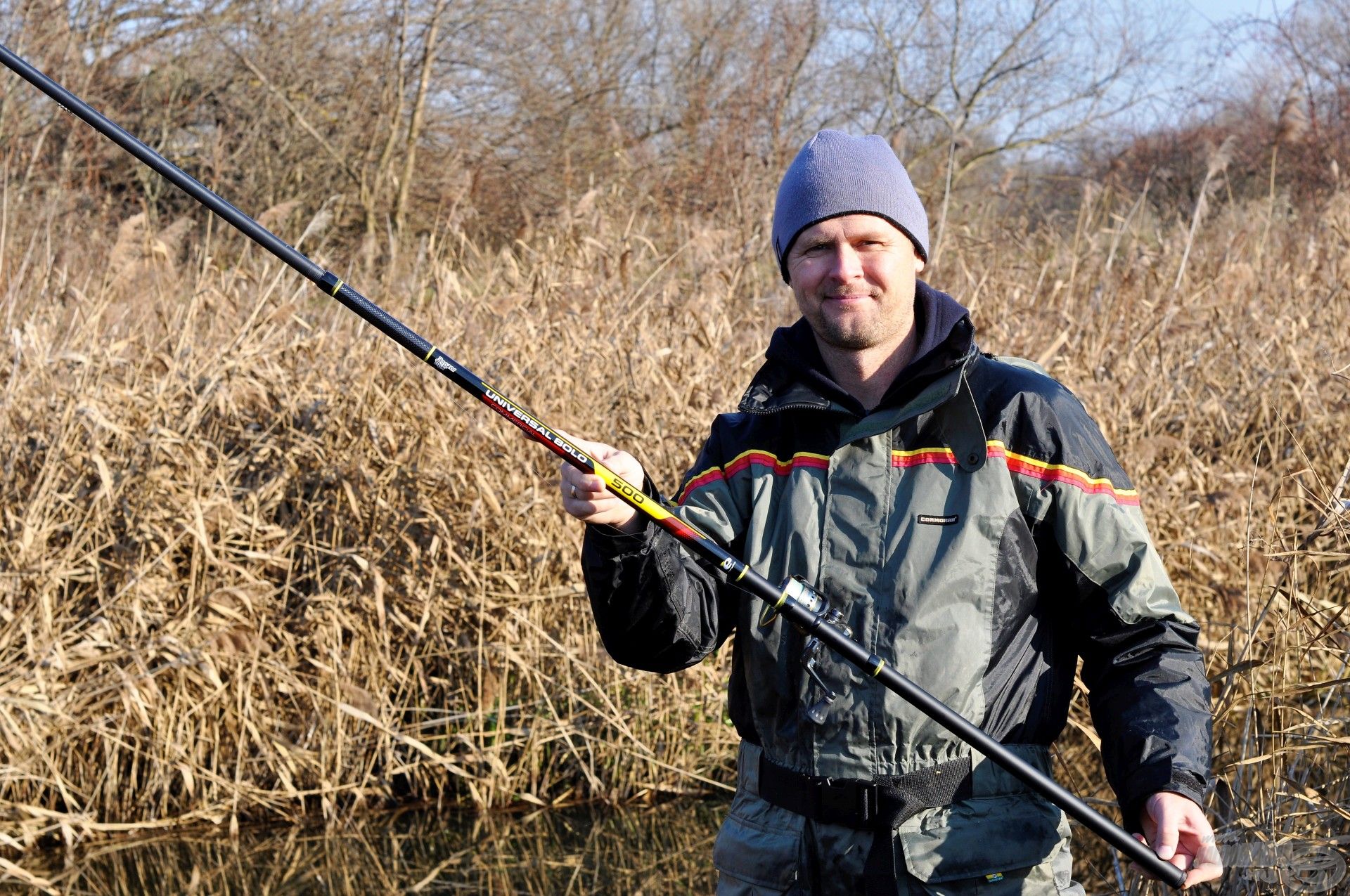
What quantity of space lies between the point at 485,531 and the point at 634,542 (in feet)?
7.99

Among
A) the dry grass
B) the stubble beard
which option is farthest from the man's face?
the dry grass

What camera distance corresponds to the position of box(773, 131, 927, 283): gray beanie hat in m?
2.01

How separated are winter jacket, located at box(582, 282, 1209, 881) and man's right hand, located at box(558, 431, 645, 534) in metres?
0.03

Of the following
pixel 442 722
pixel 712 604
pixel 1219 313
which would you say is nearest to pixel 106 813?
pixel 442 722

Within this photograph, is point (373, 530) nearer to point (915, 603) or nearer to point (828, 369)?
point (828, 369)

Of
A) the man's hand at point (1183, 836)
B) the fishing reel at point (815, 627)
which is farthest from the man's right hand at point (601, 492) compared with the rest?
the man's hand at point (1183, 836)

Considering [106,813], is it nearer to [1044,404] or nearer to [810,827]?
[810,827]

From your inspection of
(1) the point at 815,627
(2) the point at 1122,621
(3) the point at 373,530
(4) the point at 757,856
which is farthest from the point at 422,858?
(2) the point at 1122,621

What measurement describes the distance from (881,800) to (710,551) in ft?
1.27

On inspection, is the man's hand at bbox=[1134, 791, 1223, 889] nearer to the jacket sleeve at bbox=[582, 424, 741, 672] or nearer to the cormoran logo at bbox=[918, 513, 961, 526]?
the cormoran logo at bbox=[918, 513, 961, 526]

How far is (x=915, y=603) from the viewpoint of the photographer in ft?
5.88

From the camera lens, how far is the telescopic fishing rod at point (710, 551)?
1.67 metres

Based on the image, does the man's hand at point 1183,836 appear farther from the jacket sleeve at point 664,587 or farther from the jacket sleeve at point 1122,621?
the jacket sleeve at point 664,587

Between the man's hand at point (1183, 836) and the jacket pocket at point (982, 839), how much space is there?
6.1 inches
